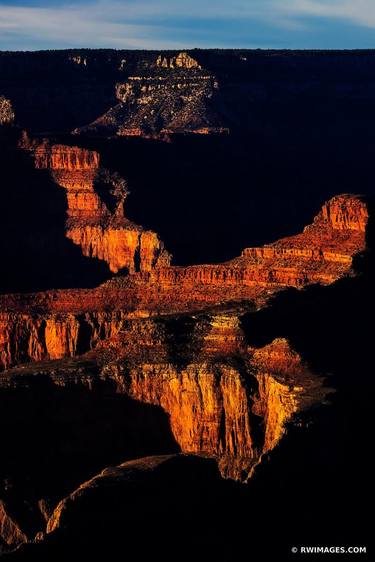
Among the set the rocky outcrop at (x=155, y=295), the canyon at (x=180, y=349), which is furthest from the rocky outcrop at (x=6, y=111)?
the rocky outcrop at (x=155, y=295)

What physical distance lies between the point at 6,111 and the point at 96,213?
1542 inches

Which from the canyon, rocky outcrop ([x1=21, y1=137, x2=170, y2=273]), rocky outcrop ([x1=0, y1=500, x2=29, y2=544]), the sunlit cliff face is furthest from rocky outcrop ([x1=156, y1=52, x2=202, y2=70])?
rocky outcrop ([x1=0, y1=500, x2=29, y2=544])

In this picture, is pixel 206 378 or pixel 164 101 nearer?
pixel 206 378

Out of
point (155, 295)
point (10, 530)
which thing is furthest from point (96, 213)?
point (10, 530)

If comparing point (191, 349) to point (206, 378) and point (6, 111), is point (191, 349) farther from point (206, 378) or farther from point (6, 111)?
point (6, 111)

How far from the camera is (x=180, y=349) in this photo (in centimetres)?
6262

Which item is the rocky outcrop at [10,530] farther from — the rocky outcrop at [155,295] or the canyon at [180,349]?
the rocky outcrop at [155,295]

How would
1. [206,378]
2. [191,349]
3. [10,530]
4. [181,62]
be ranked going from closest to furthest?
[10,530]
[206,378]
[191,349]
[181,62]

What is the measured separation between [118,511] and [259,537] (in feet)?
12.5

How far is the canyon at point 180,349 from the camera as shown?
48750 mm

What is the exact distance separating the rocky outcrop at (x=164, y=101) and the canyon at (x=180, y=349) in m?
8.99

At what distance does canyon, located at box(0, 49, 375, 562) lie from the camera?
48.8 meters

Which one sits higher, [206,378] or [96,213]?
[206,378]

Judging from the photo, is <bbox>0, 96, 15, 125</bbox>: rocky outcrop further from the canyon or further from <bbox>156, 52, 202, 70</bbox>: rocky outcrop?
the canyon
